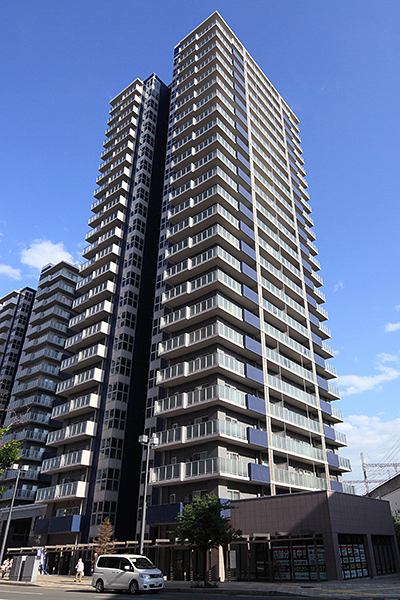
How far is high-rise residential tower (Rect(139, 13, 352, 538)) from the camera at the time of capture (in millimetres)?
36156

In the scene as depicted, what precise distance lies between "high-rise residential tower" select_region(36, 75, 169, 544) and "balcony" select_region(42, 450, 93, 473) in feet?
0.33

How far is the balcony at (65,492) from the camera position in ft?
138

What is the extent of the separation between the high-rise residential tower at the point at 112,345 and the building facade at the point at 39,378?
9.28 metres

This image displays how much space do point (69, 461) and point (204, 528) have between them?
2351 cm

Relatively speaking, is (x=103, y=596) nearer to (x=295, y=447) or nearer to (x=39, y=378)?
(x=295, y=447)

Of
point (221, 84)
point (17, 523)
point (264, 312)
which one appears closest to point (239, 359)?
point (264, 312)

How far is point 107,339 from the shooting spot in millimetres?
50562

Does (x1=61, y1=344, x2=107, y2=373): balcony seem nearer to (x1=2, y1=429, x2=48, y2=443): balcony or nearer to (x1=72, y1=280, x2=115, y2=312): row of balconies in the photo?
Answer: (x1=72, y1=280, x2=115, y2=312): row of balconies

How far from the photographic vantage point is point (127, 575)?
21.5 meters

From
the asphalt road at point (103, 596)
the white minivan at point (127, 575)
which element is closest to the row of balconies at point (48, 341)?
the white minivan at point (127, 575)

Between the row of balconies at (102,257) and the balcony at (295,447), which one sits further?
the row of balconies at (102,257)

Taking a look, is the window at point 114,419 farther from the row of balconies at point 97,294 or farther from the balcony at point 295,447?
the balcony at point 295,447

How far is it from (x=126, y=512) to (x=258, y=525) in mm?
17442

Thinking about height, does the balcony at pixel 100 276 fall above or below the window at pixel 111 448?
above
